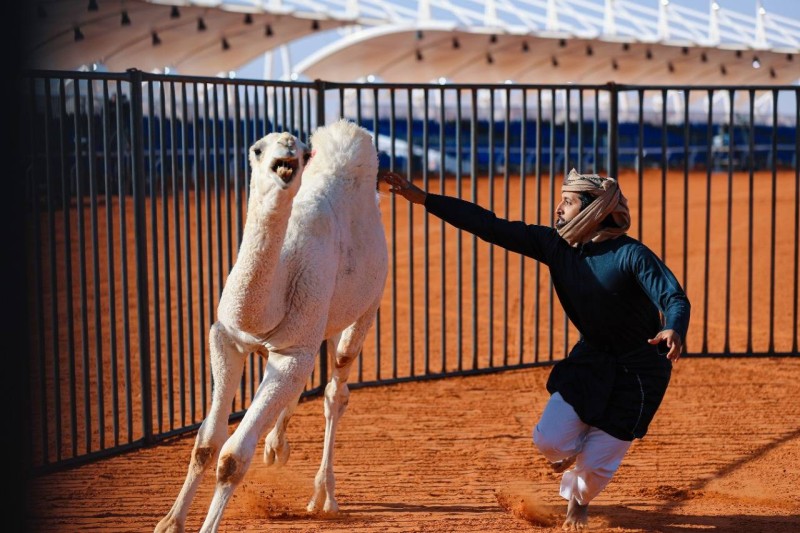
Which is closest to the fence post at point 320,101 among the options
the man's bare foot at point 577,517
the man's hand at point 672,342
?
the man's bare foot at point 577,517

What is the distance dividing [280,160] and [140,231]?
352 centimetres

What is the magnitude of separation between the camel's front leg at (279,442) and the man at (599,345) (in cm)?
156

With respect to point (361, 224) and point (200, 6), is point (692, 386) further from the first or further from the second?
point (200, 6)

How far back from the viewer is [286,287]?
486cm

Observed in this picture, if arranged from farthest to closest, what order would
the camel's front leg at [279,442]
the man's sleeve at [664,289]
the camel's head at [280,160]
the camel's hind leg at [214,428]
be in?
the camel's front leg at [279,442] < the camel's hind leg at [214,428] < the man's sleeve at [664,289] < the camel's head at [280,160]

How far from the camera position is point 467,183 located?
33.3 metres

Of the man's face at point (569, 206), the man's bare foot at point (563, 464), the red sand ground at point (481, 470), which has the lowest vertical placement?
the red sand ground at point (481, 470)

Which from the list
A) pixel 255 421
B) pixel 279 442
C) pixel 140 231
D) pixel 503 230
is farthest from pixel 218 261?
pixel 255 421

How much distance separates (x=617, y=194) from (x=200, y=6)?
3702cm

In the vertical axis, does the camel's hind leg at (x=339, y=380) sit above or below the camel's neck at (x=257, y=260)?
below

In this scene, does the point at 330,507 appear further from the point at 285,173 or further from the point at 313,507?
the point at 285,173

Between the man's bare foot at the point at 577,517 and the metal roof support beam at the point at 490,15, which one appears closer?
the man's bare foot at the point at 577,517

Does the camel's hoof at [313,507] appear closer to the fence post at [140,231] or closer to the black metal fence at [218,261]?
the black metal fence at [218,261]

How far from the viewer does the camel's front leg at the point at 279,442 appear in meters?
6.12
